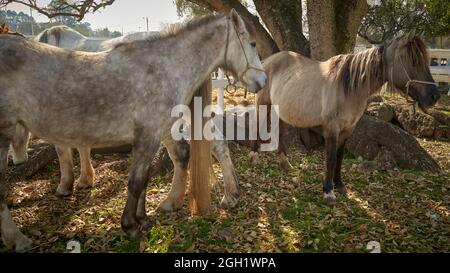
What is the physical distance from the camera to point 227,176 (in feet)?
14.2

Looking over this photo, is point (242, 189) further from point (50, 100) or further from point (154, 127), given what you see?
point (50, 100)

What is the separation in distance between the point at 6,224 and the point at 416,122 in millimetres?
8286

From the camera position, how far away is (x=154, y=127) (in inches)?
130

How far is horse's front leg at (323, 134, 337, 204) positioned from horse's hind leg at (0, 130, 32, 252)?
3581 mm

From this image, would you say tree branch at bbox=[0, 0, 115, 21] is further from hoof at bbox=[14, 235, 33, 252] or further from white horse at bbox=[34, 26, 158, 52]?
hoof at bbox=[14, 235, 33, 252]

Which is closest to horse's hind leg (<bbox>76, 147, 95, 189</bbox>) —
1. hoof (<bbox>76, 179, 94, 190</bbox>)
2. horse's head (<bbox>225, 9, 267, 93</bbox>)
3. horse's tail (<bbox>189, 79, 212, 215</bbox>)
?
hoof (<bbox>76, 179, 94, 190</bbox>)

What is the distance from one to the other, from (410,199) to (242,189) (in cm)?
235

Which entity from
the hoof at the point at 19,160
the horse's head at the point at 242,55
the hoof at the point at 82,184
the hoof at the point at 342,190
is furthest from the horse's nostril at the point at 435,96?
the hoof at the point at 19,160

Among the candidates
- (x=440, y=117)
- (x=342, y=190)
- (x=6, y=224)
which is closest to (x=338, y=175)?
(x=342, y=190)

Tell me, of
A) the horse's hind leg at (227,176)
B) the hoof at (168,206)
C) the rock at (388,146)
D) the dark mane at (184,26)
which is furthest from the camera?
the rock at (388,146)

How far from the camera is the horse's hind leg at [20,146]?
480cm

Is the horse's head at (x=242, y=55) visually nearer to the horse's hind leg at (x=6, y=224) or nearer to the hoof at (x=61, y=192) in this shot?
the horse's hind leg at (x=6, y=224)
